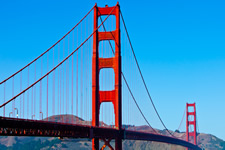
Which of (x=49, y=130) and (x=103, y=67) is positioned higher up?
(x=103, y=67)

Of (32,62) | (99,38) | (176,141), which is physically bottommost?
Result: (176,141)

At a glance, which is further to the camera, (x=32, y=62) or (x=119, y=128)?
(x=119, y=128)

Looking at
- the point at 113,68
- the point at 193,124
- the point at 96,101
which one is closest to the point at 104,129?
the point at 96,101

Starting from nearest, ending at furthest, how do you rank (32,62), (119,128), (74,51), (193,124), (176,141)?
(32,62) → (74,51) → (119,128) → (176,141) → (193,124)

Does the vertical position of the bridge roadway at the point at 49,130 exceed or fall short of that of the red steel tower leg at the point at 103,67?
it falls short

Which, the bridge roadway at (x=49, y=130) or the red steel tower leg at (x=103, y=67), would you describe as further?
the red steel tower leg at (x=103, y=67)

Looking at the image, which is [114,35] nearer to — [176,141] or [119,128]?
[119,128]

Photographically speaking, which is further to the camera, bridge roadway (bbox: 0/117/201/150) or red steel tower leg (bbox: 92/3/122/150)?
red steel tower leg (bbox: 92/3/122/150)

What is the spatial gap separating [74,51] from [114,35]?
9.29 metres

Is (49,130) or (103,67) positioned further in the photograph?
(103,67)

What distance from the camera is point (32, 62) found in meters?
56.1

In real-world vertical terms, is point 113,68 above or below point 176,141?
above

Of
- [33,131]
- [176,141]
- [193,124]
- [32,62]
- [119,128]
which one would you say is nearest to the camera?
[33,131]

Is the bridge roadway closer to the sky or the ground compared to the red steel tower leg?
closer to the ground
